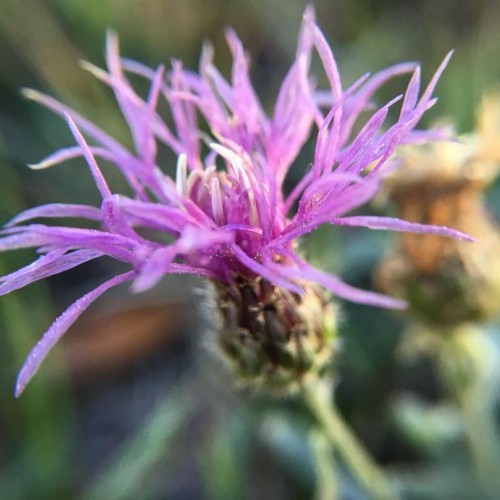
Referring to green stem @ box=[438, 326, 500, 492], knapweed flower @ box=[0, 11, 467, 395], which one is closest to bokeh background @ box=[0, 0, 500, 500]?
green stem @ box=[438, 326, 500, 492]

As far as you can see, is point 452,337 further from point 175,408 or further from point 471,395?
point 175,408

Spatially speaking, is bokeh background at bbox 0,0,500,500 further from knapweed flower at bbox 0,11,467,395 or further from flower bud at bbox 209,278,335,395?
knapweed flower at bbox 0,11,467,395

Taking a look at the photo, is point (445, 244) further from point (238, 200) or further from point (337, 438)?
point (238, 200)

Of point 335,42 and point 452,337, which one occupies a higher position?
point 335,42

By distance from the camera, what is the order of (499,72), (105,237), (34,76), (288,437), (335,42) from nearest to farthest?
1. (105,237)
2. (288,437)
3. (499,72)
4. (34,76)
5. (335,42)

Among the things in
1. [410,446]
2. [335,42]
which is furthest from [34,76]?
[410,446]

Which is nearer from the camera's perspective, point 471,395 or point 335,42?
point 471,395

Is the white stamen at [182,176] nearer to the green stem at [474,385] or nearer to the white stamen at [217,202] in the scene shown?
the white stamen at [217,202]
